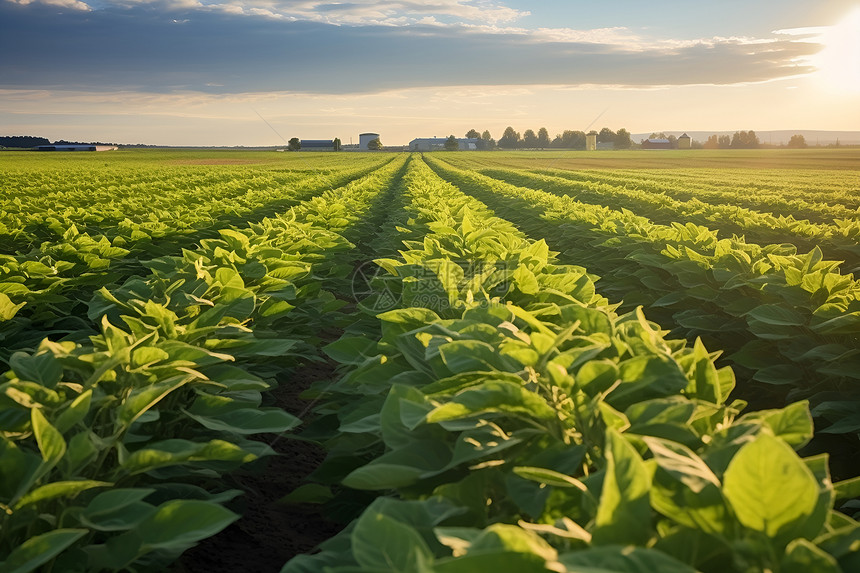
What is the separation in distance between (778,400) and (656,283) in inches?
63.0

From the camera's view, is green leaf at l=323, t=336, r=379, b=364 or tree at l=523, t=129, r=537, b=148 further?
tree at l=523, t=129, r=537, b=148

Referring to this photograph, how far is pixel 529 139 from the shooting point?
159 m

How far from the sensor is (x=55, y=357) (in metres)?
2.11

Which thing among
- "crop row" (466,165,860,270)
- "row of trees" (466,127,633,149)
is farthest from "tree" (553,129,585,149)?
"crop row" (466,165,860,270)

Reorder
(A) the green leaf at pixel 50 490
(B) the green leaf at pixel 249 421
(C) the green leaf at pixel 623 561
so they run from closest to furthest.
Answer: (C) the green leaf at pixel 623 561 → (A) the green leaf at pixel 50 490 → (B) the green leaf at pixel 249 421

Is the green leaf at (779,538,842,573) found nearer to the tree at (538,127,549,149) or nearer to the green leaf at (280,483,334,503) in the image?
the green leaf at (280,483,334,503)

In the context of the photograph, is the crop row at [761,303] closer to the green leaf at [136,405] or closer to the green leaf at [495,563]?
the green leaf at [495,563]

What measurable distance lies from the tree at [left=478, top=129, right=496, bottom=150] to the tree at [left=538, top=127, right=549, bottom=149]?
10924 mm

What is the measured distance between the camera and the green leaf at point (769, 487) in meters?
1.07

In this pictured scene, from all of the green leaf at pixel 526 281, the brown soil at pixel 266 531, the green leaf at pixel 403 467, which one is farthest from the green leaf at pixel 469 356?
the brown soil at pixel 266 531

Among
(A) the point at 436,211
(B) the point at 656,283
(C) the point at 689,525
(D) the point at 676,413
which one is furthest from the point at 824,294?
(A) the point at 436,211

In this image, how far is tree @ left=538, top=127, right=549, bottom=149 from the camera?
506 ft

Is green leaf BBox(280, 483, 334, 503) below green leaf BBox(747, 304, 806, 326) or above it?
below

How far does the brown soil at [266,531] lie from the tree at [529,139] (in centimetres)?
15658
